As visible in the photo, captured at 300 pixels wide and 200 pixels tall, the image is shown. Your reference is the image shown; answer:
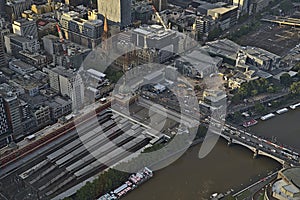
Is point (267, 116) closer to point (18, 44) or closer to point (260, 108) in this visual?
point (260, 108)

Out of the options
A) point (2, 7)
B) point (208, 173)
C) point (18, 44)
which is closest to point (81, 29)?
point (18, 44)

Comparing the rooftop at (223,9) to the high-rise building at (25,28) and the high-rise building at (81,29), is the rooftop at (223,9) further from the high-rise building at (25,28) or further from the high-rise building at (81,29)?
the high-rise building at (25,28)

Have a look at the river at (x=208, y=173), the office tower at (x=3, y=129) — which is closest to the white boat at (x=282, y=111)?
the river at (x=208, y=173)

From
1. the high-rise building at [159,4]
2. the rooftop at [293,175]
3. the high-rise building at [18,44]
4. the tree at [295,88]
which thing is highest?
the high-rise building at [159,4]

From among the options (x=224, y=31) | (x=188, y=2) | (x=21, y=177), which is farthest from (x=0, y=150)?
(x=188, y=2)

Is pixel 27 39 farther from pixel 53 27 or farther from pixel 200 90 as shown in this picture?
pixel 200 90
